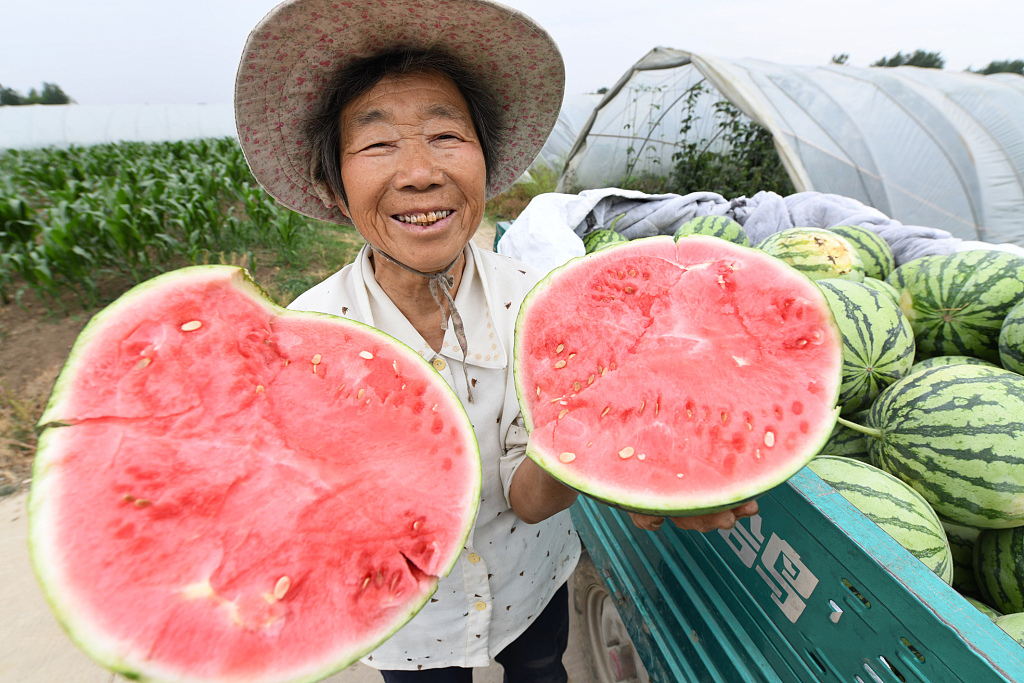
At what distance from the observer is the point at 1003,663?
30.6 inches

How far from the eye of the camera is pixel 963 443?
4.64 ft

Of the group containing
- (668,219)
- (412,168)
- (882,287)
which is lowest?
(668,219)

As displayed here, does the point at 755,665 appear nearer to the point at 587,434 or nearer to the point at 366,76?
the point at 587,434

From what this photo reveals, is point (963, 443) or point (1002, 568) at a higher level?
point (963, 443)

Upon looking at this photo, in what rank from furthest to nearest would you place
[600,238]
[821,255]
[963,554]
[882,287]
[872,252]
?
[600,238]
[872,252]
[821,255]
[882,287]
[963,554]

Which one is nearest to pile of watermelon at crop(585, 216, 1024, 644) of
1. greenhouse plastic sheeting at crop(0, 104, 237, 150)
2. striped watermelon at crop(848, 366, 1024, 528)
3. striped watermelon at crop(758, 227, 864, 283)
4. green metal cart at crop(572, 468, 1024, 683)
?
striped watermelon at crop(848, 366, 1024, 528)

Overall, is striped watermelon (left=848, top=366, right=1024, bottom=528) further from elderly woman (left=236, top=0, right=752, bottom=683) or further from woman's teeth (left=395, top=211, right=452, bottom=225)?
woman's teeth (left=395, top=211, right=452, bottom=225)

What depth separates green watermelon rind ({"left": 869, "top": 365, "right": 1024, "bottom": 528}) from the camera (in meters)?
1.36

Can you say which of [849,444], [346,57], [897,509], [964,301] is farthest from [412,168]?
[964,301]

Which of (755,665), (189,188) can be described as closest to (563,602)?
(755,665)

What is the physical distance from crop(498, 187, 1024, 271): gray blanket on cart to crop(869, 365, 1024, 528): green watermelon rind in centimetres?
197

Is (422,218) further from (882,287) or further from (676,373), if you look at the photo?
(882,287)

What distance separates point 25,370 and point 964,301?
24.6 feet

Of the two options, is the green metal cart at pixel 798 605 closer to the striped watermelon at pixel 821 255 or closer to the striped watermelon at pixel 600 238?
the striped watermelon at pixel 821 255
